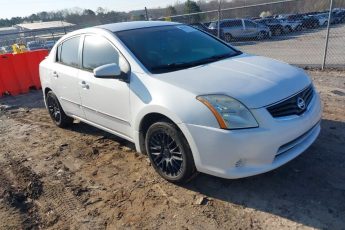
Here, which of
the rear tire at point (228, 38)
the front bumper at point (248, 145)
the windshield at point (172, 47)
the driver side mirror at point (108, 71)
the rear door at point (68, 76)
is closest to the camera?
the front bumper at point (248, 145)

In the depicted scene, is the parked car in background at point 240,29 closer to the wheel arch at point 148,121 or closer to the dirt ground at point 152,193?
the dirt ground at point 152,193

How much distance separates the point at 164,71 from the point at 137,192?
138 cm

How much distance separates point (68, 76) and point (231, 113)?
9.64 ft

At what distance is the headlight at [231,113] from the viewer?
10.4 feet

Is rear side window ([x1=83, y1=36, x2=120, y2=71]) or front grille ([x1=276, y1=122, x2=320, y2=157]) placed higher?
rear side window ([x1=83, y1=36, x2=120, y2=71])

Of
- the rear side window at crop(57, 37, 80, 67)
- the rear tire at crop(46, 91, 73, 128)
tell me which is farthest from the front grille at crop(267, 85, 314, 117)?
the rear tire at crop(46, 91, 73, 128)

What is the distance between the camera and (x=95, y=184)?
13.6 feet

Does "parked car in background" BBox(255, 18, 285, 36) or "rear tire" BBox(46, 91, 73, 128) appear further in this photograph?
"parked car in background" BBox(255, 18, 285, 36)

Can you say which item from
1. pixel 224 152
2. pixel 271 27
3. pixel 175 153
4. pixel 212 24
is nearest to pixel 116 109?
pixel 175 153

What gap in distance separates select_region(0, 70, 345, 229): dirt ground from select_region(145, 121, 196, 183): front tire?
0.18 metres

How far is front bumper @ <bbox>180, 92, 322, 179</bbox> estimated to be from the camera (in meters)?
3.16

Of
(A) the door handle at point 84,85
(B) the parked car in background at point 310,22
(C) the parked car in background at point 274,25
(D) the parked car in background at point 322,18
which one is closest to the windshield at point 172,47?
(A) the door handle at point 84,85

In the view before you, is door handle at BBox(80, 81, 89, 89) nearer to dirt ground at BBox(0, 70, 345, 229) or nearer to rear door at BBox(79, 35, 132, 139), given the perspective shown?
rear door at BBox(79, 35, 132, 139)

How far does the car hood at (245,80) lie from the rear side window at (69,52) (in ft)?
6.21
